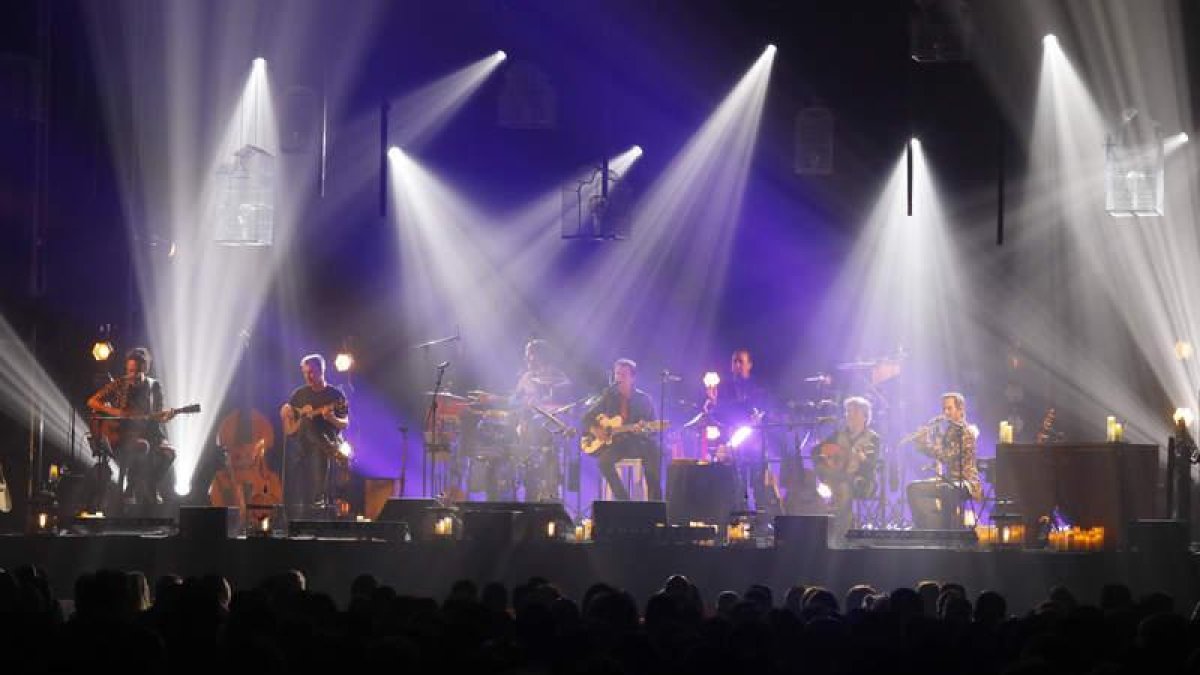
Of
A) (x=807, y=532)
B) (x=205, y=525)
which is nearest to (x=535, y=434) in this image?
(x=205, y=525)

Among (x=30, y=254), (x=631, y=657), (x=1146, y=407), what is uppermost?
(x=30, y=254)

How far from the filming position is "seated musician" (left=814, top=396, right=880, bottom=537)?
62.0 ft

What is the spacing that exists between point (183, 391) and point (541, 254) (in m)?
4.76

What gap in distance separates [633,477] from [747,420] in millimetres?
1402

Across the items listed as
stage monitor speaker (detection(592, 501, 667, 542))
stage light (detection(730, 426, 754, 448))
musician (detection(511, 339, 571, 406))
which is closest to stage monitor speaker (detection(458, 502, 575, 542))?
stage monitor speaker (detection(592, 501, 667, 542))

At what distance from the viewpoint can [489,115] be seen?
22188 millimetres

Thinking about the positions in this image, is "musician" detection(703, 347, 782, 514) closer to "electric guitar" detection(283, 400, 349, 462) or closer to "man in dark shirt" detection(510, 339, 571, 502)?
"man in dark shirt" detection(510, 339, 571, 502)

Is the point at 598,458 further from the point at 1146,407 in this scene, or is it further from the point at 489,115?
the point at 1146,407

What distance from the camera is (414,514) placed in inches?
605

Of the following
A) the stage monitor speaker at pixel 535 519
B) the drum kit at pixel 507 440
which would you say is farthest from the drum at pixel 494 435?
the stage monitor speaker at pixel 535 519

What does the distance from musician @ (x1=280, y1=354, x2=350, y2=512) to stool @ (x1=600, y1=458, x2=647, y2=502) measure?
306 cm

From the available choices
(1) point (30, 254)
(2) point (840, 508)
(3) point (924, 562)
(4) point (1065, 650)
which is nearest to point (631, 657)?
(4) point (1065, 650)

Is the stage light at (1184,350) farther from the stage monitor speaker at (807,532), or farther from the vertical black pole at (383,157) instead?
the vertical black pole at (383,157)

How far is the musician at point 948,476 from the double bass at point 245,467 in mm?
6833
